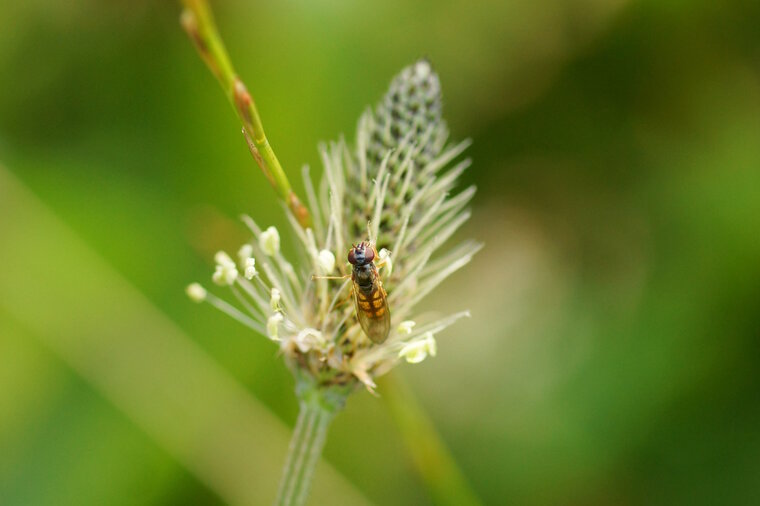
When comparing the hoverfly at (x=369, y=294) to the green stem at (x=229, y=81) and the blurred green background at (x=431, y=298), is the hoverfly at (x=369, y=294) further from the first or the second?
the blurred green background at (x=431, y=298)

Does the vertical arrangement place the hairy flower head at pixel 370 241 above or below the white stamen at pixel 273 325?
above

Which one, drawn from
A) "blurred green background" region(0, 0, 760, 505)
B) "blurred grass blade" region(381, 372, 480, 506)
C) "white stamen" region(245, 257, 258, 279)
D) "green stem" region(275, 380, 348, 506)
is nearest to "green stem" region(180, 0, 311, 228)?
→ "white stamen" region(245, 257, 258, 279)

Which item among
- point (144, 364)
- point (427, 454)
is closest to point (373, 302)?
point (427, 454)

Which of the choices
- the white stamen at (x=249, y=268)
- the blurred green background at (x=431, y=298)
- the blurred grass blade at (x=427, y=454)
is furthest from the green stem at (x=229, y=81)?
the blurred green background at (x=431, y=298)

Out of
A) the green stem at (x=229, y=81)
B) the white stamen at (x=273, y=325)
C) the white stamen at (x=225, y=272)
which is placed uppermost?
the white stamen at (x=225, y=272)

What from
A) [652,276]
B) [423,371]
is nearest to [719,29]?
[652,276]

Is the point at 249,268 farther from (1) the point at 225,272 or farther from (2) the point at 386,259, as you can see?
(2) the point at 386,259

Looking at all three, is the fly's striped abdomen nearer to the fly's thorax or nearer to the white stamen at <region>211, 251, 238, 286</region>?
the fly's thorax
